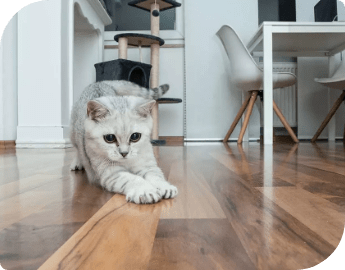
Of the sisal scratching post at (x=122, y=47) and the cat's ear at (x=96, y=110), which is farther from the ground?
the sisal scratching post at (x=122, y=47)

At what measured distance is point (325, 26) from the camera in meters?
2.91

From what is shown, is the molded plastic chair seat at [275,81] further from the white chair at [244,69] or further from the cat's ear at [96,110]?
the cat's ear at [96,110]

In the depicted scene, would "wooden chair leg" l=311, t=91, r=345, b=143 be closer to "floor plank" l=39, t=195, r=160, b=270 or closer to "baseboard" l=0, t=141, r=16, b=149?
"baseboard" l=0, t=141, r=16, b=149

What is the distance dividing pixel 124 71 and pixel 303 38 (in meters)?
1.76

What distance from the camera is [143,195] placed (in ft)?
2.45

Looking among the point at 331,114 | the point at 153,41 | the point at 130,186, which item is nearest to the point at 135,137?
the point at 130,186

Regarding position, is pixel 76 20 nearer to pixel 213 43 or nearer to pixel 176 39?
pixel 176 39

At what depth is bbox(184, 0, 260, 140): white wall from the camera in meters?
4.04

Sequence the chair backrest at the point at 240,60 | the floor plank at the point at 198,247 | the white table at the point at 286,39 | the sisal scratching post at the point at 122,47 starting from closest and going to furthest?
the floor plank at the point at 198,247 → the white table at the point at 286,39 → the chair backrest at the point at 240,60 → the sisal scratching post at the point at 122,47

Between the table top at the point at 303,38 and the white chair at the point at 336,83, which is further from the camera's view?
the white chair at the point at 336,83

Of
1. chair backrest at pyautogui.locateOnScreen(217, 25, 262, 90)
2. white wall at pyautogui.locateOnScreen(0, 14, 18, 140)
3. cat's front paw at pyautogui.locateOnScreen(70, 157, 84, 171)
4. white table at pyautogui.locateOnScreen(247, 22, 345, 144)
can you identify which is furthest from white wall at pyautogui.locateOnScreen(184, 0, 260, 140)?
cat's front paw at pyautogui.locateOnScreen(70, 157, 84, 171)

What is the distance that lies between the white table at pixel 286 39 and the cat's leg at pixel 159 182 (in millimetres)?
2137

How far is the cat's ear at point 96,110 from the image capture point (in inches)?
36.6

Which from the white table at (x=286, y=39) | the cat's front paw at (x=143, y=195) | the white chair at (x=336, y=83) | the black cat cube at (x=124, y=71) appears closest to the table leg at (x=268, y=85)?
the white table at (x=286, y=39)
